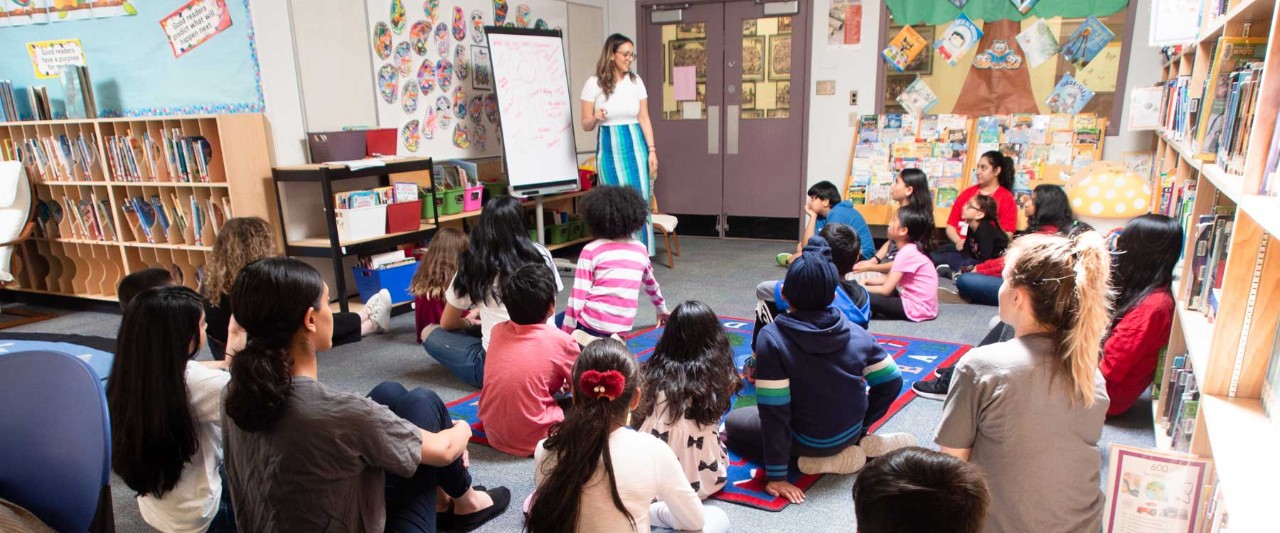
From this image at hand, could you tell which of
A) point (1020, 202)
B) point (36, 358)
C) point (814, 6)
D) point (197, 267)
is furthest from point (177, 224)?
point (1020, 202)

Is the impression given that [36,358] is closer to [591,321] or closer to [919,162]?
[591,321]

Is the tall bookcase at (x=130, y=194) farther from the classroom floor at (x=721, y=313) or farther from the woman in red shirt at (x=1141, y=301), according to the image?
the woman in red shirt at (x=1141, y=301)

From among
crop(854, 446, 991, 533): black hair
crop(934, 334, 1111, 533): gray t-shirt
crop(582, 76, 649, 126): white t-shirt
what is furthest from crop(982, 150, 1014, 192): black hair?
crop(854, 446, 991, 533): black hair

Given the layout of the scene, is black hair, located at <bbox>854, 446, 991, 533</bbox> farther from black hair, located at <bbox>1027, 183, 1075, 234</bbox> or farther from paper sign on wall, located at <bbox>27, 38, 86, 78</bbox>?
paper sign on wall, located at <bbox>27, 38, 86, 78</bbox>

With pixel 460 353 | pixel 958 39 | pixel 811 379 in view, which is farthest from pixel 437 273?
pixel 958 39

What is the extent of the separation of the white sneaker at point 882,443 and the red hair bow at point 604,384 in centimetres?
121

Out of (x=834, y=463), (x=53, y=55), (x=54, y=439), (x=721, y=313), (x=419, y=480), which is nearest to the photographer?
(x=54, y=439)

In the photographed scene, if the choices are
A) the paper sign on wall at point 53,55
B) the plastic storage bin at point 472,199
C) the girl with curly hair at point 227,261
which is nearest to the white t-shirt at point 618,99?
the plastic storage bin at point 472,199

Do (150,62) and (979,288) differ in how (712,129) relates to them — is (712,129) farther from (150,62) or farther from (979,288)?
(150,62)

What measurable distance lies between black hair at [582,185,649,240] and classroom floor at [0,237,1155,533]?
3.02 ft

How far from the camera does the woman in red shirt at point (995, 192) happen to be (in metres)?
4.84

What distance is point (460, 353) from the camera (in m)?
3.12

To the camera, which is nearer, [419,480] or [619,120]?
[419,480]

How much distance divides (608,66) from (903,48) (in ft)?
7.81
